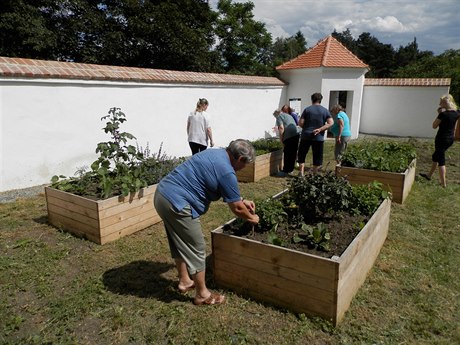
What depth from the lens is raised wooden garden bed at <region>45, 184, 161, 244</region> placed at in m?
4.11

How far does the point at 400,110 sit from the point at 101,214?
15.0 metres

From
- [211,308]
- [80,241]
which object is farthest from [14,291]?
[211,308]

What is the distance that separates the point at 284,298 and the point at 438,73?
2723 centimetres

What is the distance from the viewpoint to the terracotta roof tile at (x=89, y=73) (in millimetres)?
6475

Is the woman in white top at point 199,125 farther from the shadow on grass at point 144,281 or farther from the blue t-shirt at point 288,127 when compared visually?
the shadow on grass at point 144,281

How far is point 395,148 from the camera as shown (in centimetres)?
724

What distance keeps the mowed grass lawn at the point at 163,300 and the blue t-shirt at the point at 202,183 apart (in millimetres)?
978

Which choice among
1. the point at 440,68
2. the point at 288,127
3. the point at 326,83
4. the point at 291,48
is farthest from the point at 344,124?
the point at 291,48

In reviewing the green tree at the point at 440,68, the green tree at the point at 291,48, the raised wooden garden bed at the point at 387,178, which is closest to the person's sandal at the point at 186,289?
the raised wooden garden bed at the point at 387,178

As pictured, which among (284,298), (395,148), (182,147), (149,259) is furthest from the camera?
(182,147)

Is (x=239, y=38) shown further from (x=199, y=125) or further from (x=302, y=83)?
(x=199, y=125)

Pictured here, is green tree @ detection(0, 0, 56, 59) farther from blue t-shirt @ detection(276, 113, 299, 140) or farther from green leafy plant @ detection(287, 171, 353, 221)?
green leafy plant @ detection(287, 171, 353, 221)

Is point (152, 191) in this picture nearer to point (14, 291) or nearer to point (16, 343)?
point (14, 291)

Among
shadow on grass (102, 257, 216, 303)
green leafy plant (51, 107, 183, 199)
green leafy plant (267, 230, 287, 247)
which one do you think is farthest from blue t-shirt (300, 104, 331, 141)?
green leafy plant (267, 230, 287, 247)
